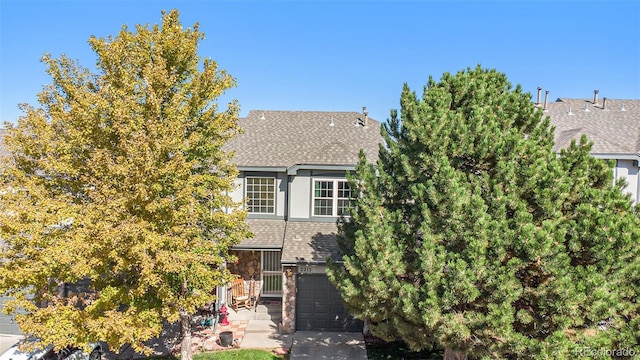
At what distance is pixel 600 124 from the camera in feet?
64.3

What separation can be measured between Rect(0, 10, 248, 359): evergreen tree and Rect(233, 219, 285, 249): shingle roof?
525 centimetres

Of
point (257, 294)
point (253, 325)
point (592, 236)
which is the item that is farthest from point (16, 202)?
point (592, 236)

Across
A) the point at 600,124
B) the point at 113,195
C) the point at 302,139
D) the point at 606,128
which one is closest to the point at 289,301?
the point at 302,139

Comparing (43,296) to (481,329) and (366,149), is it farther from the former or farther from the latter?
(366,149)

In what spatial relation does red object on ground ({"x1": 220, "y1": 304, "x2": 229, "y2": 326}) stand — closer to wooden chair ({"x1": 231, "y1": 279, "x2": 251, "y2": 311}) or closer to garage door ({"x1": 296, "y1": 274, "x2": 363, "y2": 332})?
wooden chair ({"x1": 231, "y1": 279, "x2": 251, "y2": 311})

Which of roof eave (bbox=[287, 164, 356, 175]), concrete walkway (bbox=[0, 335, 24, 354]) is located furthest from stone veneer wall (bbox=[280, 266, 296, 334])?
concrete walkway (bbox=[0, 335, 24, 354])

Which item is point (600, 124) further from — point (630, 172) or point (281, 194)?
point (281, 194)

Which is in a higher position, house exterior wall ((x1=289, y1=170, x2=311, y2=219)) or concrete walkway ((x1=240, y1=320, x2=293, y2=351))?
house exterior wall ((x1=289, y1=170, x2=311, y2=219))

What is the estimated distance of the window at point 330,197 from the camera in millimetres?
16812

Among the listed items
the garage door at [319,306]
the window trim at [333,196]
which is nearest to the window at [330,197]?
the window trim at [333,196]

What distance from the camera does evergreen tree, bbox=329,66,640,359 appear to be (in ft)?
26.2

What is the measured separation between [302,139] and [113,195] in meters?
11.2

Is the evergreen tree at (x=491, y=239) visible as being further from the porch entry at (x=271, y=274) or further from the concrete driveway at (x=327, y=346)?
the porch entry at (x=271, y=274)

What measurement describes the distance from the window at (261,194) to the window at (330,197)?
201 cm
